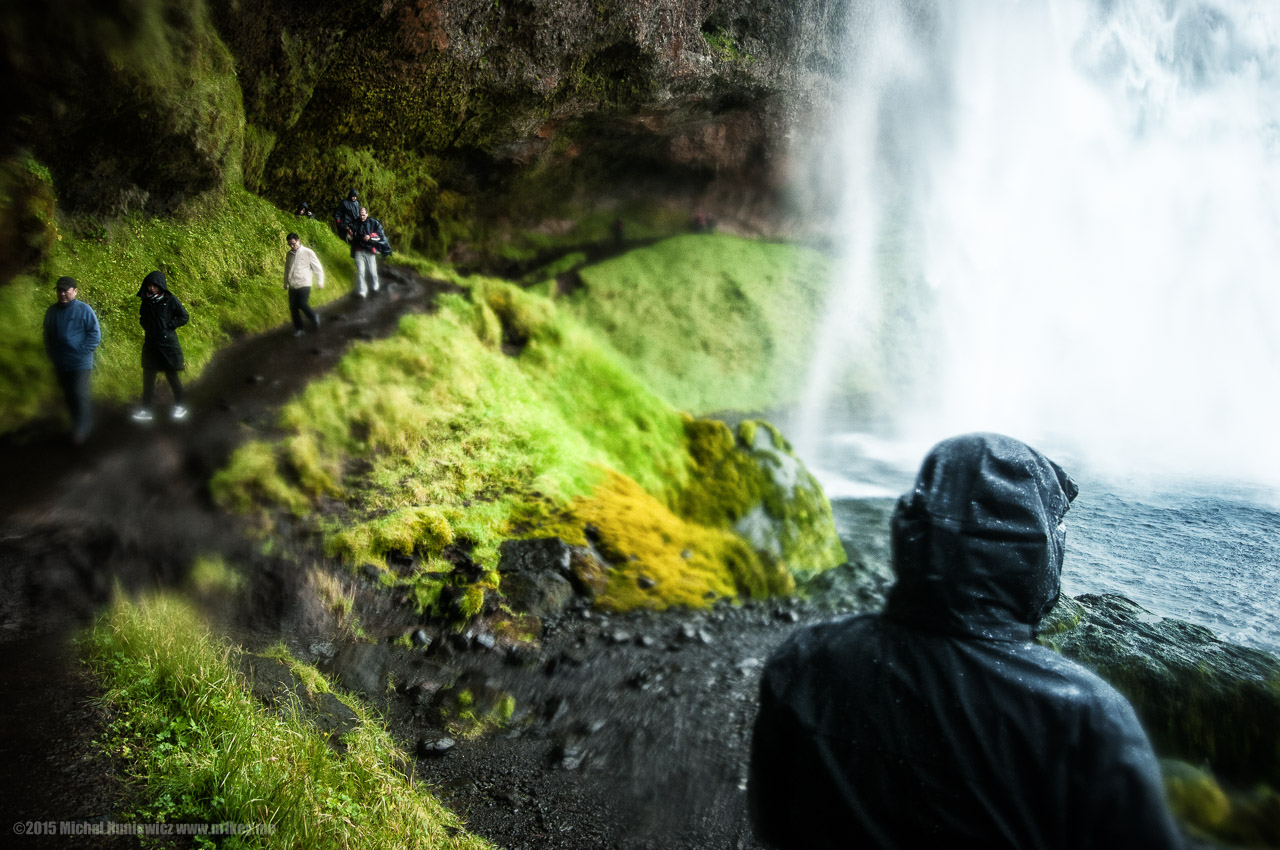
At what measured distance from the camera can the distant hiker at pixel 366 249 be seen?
36.3 feet

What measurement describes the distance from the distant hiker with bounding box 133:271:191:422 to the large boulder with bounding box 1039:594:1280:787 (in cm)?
916

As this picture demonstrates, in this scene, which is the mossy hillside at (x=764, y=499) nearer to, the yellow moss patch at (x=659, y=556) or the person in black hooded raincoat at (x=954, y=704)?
the yellow moss patch at (x=659, y=556)

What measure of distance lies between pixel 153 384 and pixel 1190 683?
10165 millimetres

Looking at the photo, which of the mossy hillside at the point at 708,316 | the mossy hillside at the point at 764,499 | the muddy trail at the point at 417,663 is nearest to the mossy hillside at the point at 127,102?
the muddy trail at the point at 417,663

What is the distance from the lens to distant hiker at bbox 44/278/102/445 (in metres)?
6.45

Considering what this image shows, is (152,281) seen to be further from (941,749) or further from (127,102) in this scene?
(941,749)

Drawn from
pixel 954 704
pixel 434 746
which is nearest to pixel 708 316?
pixel 434 746

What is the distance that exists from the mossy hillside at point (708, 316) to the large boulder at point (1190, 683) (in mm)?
11323

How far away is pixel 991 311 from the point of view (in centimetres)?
2222

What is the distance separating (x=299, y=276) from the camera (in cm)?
945

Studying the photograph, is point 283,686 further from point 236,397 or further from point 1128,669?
point 1128,669

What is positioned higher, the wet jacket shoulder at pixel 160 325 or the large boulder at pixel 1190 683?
the wet jacket shoulder at pixel 160 325

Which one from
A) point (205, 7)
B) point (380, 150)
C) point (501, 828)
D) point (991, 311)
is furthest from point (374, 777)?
point (991, 311)

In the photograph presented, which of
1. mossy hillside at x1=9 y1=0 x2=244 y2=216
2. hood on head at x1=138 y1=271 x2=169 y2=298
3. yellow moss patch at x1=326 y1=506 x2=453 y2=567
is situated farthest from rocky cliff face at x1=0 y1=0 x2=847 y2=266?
yellow moss patch at x1=326 y1=506 x2=453 y2=567
